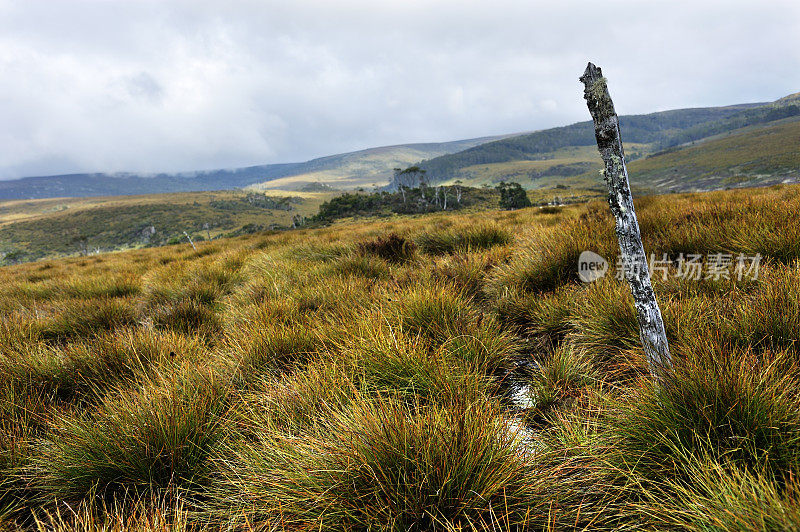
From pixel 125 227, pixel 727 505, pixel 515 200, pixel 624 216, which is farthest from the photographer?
pixel 125 227

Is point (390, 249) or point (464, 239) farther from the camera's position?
point (464, 239)

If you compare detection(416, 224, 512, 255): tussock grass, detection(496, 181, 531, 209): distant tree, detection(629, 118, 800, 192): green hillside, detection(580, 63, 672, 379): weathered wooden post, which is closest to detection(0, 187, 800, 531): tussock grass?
detection(580, 63, 672, 379): weathered wooden post

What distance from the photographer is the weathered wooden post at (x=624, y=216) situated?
5.94 ft

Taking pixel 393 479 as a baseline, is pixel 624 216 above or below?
above

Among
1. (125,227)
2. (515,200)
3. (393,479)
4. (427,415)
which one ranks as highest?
(125,227)

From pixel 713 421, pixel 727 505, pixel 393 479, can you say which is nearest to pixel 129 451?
pixel 393 479

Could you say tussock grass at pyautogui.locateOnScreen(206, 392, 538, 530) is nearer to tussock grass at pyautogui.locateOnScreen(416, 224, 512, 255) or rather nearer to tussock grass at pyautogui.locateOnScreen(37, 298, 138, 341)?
tussock grass at pyautogui.locateOnScreen(37, 298, 138, 341)

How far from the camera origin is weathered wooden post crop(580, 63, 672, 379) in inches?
71.2

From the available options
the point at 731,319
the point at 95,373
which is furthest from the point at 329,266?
the point at 731,319

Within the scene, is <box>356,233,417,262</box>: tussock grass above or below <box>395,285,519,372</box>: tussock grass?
above

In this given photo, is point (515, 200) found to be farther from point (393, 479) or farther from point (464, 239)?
point (393, 479)

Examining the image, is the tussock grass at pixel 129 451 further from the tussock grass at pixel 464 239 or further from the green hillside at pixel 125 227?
the green hillside at pixel 125 227

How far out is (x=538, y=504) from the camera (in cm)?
137

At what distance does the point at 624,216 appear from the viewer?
190cm
